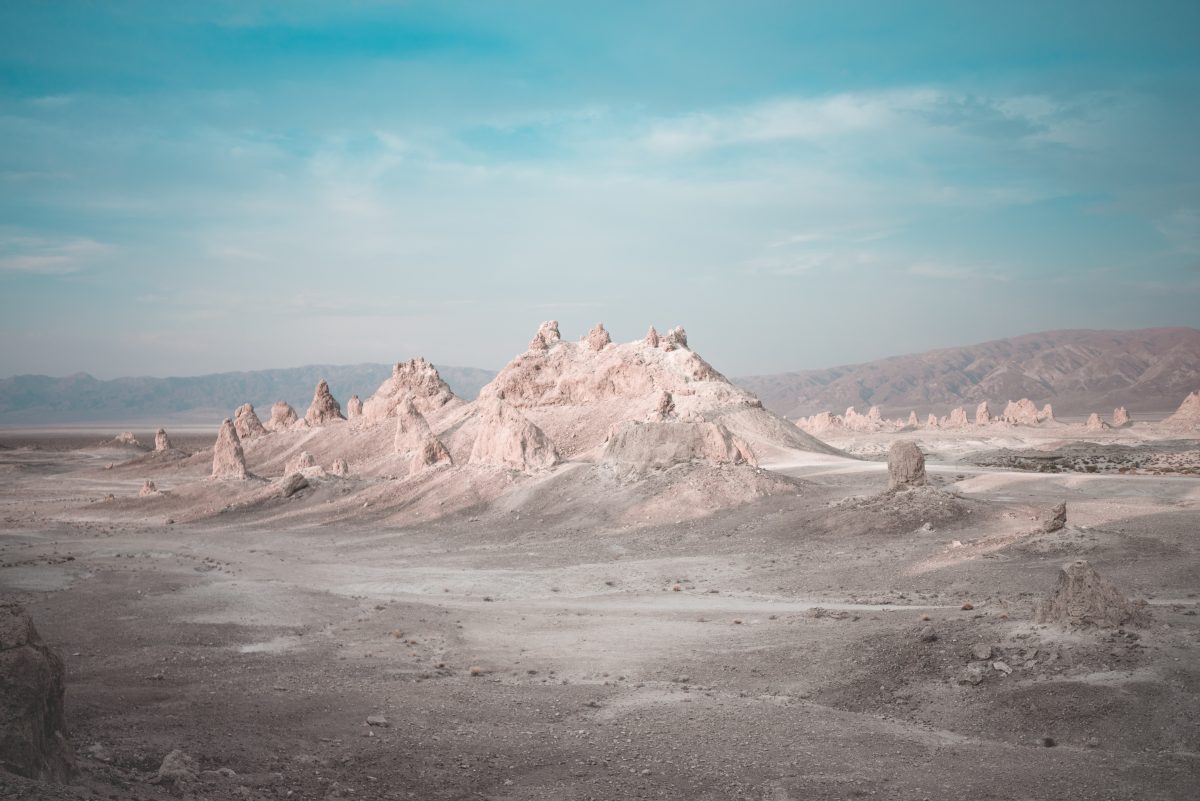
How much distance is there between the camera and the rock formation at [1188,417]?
6562 centimetres

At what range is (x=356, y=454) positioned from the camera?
182 feet

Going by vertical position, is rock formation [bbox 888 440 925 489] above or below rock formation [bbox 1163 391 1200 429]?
above

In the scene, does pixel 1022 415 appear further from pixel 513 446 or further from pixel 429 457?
pixel 429 457

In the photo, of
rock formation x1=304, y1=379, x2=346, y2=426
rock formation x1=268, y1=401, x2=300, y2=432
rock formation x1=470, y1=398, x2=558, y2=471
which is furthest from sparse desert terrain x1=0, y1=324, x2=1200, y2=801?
rock formation x1=268, y1=401, x2=300, y2=432

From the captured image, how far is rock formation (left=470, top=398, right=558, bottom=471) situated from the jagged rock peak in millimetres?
25290

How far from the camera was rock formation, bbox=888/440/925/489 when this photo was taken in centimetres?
2206

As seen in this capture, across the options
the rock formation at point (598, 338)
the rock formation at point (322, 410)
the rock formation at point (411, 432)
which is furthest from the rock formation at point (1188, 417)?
the rock formation at point (322, 410)

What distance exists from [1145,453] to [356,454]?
44766 millimetres

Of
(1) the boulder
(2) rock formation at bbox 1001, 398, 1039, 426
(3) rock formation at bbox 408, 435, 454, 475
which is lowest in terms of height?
(2) rock formation at bbox 1001, 398, 1039, 426

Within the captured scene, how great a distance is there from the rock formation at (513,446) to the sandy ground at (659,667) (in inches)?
414

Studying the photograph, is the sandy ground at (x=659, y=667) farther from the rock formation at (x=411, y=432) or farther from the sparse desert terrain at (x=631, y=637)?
the rock formation at (x=411, y=432)

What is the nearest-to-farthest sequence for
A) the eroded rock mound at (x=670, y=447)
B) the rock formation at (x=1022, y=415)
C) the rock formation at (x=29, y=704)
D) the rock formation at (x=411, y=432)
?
the rock formation at (x=29, y=704) < the eroded rock mound at (x=670, y=447) < the rock formation at (x=411, y=432) < the rock formation at (x=1022, y=415)

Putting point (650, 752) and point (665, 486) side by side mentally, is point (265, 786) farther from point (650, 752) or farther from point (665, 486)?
point (665, 486)

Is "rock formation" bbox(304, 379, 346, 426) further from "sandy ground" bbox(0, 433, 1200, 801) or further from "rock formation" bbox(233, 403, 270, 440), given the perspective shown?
"sandy ground" bbox(0, 433, 1200, 801)
